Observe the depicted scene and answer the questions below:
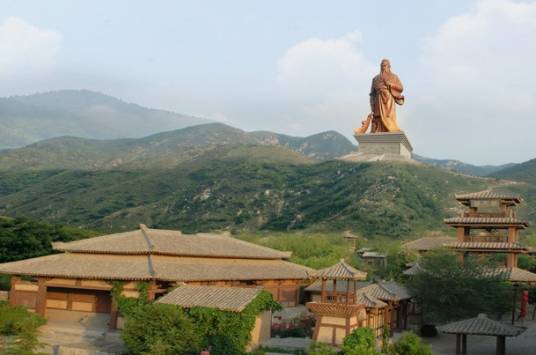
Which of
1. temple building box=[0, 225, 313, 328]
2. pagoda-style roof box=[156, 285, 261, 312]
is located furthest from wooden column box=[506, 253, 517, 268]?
pagoda-style roof box=[156, 285, 261, 312]

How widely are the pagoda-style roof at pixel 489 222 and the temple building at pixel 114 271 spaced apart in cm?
1191

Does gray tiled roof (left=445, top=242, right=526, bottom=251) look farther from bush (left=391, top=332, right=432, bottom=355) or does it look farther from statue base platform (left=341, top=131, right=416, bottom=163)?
statue base platform (left=341, top=131, right=416, bottom=163)

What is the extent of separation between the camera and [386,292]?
3234 cm

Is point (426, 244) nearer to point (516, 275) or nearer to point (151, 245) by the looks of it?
point (516, 275)

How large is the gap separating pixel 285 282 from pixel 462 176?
198 ft

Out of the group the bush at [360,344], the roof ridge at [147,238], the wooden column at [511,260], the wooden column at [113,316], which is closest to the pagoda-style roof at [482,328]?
the bush at [360,344]

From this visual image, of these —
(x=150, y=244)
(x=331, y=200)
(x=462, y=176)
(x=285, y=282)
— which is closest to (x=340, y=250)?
(x=285, y=282)

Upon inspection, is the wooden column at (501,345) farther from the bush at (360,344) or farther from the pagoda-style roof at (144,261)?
the pagoda-style roof at (144,261)

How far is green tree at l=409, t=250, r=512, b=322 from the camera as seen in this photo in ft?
107

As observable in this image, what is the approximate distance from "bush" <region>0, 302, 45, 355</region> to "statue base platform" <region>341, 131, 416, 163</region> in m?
59.5

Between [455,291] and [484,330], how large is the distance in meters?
5.86

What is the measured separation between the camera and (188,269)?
110 ft

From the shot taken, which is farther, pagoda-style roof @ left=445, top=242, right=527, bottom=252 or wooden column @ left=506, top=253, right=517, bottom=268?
wooden column @ left=506, top=253, right=517, bottom=268

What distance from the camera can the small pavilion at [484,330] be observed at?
26688 mm
